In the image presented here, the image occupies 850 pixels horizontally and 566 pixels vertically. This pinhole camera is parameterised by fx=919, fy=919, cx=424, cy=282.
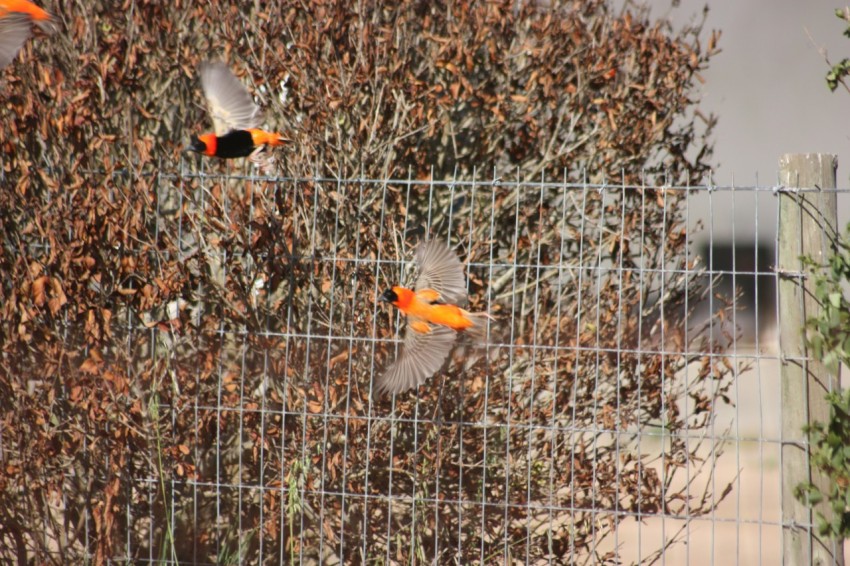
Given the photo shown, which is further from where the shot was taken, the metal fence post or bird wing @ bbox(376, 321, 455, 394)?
bird wing @ bbox(376, 321, 455, 394)

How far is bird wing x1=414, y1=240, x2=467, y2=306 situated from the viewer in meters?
3.57

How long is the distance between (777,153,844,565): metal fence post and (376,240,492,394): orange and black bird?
46.3 inches

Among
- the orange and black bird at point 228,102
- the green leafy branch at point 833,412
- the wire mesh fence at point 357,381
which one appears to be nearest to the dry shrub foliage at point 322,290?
the wire mesh fence at point 357,381

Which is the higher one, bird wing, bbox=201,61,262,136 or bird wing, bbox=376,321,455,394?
bird wing, bbox=201,61,262,136

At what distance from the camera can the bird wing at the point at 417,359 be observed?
358 cm

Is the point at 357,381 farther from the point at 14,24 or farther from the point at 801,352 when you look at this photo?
the point at 14,24

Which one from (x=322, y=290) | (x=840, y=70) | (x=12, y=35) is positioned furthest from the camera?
(x=322, y=290)

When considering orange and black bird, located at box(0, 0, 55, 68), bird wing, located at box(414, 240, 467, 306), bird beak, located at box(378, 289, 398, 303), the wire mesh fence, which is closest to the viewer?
bird beak, located at box(378, 289, 398, 303)

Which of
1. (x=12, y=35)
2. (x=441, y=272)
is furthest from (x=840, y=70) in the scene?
(x=12, y=35)

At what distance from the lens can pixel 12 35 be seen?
3.80 metres

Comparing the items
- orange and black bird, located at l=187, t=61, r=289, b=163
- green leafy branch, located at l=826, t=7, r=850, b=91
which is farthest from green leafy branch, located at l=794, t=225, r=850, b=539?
orange and black bird, located at l=187, t=61, r=289, b=163

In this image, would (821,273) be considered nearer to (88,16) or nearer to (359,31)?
(359,31)

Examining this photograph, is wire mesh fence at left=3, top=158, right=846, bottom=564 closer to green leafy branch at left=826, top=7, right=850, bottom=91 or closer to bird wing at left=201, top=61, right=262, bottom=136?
bird wing at left=201, top=61, right=262, bottom=136

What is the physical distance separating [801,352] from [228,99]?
99.1 inches
